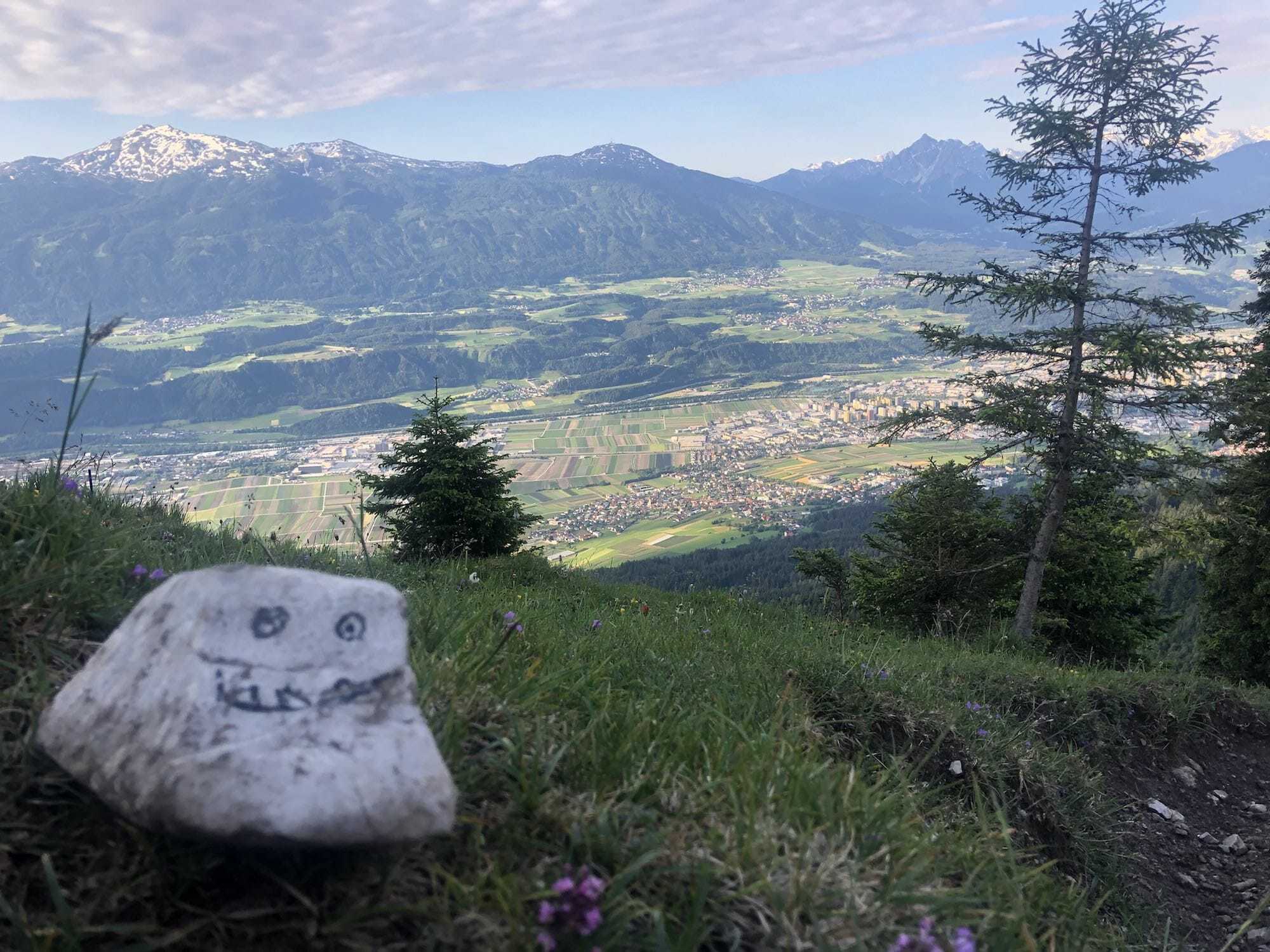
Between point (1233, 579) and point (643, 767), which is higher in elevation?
point (643, 767)

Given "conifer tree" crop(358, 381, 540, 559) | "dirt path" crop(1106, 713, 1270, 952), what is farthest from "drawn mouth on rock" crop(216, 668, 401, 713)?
"conifer tree" crop(358, 381, 540, 559)

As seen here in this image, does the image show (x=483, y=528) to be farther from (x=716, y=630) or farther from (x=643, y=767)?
(x=643, y=767)

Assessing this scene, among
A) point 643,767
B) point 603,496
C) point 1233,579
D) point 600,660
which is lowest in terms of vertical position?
point 603,496

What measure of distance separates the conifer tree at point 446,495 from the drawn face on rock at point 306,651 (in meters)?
11.6

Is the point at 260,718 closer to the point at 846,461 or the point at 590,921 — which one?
the point at 590,921

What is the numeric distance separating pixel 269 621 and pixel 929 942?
1645 mm

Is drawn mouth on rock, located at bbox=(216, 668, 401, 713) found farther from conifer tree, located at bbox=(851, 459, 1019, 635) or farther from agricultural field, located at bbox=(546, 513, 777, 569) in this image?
agricultural field, located at bbox=(546, 513, 777, 569)

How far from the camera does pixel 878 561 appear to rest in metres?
17.0

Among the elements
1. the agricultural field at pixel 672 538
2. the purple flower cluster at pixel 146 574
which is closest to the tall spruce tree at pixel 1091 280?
the purple flower cluster at pixel 146 574

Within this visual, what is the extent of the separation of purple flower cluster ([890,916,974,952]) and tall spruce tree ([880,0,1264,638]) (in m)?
12.0

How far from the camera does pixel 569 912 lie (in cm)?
153

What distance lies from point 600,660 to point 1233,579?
17.7 meters

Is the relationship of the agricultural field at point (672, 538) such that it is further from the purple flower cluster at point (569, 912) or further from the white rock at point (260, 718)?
the purple flower cluster at point (569, 912)

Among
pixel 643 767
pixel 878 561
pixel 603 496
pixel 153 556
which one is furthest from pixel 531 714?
pixel 603 496
